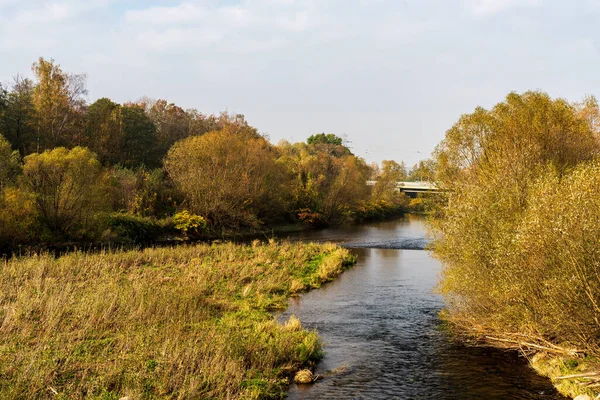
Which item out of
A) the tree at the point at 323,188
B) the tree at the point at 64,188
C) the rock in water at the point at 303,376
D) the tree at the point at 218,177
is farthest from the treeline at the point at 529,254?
the tree at the point at 323,188

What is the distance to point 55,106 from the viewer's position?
59594 millimetres

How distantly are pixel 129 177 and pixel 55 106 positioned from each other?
1451cm

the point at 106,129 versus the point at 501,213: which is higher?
the point at 106,129

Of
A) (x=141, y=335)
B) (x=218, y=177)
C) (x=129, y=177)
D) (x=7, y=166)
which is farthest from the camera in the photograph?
(x=218, y=177)

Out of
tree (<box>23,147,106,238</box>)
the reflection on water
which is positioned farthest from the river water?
tree (<box>23,147,106,238</box>)

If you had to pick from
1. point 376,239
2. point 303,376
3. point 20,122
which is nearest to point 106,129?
point 20,122

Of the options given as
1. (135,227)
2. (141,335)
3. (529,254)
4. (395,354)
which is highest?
(529,254)

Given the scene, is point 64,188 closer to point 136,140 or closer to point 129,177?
point 129,177

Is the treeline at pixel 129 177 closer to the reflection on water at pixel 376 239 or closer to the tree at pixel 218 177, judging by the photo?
the tree at pixel 218 177

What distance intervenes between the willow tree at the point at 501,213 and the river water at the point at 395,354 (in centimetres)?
145

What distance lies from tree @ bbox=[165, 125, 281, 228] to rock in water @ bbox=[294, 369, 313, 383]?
43.3 m

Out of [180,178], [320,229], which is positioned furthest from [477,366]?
[320,229]

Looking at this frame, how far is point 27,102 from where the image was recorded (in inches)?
2183

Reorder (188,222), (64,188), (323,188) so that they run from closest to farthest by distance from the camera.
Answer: (64,188) → (188,222) → (323,188)
